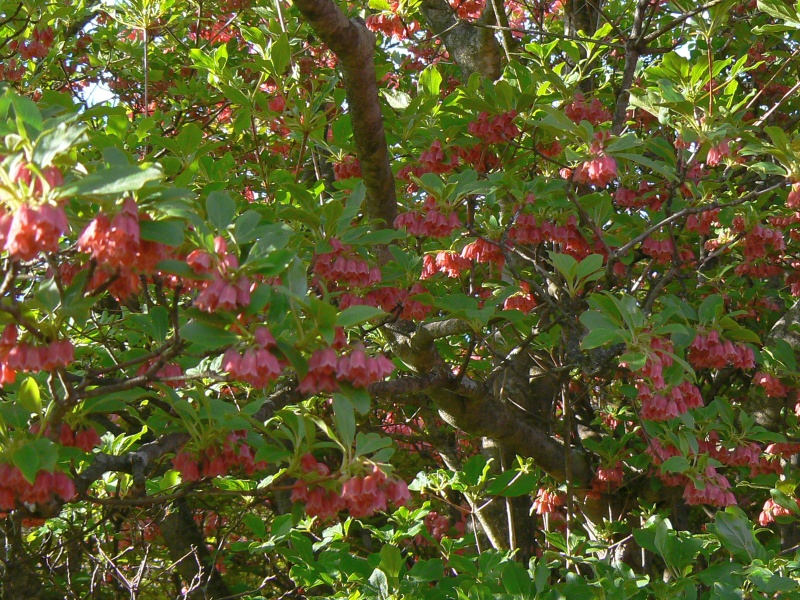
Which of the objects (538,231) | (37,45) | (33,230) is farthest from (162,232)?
(37,45)

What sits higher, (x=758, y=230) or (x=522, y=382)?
(x=758, y=230)

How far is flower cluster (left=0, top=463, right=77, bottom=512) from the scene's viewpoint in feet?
5.32

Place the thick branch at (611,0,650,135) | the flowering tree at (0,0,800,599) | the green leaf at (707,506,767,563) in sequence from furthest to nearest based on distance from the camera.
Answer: the thick branch at (611,0,650,135)
the green leaf at (707,506,767,563)
the flowering tree at (0,0,800,599)

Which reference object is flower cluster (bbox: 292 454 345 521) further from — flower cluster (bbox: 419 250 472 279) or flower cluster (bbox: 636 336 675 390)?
flower cluster (bbox: 419 250 472 279)

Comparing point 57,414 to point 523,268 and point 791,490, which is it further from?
point 791,490

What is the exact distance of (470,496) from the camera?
3.55 m

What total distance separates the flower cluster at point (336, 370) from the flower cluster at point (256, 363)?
0.35 ft

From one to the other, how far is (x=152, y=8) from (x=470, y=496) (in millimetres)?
2872

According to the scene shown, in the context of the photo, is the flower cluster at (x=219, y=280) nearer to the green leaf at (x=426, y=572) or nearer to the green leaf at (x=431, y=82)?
the green leaf at (x=426, y=572)

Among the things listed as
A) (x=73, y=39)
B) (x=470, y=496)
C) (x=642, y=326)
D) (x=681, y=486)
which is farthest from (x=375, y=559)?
(x=73, y=39)

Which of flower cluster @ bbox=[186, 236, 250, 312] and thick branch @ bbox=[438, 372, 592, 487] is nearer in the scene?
flower cluster @ bbox=[186, 236, 250, 312]

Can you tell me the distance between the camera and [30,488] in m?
1.65

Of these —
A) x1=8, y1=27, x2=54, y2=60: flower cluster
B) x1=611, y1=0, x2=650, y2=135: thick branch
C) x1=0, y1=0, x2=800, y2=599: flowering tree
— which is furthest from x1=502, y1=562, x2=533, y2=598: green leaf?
x1=8, y1=27, x2=54, y2=60: flower cluster

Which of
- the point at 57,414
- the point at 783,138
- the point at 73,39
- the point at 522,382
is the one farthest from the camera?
the point at 73,39
